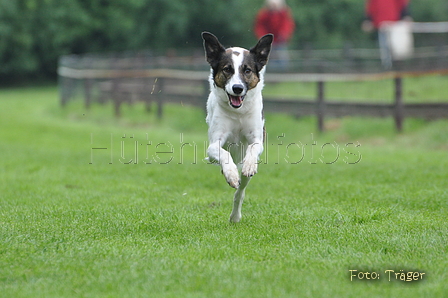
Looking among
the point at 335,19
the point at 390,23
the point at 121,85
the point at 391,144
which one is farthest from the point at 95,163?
the point at 335,19

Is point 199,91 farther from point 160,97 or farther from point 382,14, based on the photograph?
point 382,14

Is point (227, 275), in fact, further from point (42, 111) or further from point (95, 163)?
point (42, 111)

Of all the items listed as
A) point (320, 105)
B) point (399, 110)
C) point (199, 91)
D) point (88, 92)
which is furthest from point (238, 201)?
point (88, 92)

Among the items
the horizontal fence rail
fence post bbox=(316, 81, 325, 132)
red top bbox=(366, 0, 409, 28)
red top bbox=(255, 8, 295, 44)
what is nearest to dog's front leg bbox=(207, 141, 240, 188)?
the horizontal fence rail

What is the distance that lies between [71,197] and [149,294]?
14.2 ft

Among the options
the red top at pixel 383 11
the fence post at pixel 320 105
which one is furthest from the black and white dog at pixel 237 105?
the red top at pixel 383 11

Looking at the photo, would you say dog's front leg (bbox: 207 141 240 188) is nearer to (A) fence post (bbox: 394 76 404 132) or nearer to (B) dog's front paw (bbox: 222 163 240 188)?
(B) dog's front paw (bbox: 222 163 240 188)

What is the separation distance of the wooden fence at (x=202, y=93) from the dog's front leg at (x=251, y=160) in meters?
8.63

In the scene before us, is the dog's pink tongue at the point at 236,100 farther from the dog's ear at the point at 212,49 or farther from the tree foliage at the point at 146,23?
the tree foliage at the point at 146,23

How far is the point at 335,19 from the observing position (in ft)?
136

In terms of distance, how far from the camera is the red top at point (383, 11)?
2280cm

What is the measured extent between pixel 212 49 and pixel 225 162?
1.34m

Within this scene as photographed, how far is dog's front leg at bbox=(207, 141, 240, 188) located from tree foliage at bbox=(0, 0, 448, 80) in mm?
31640

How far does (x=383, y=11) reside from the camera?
22.8m
